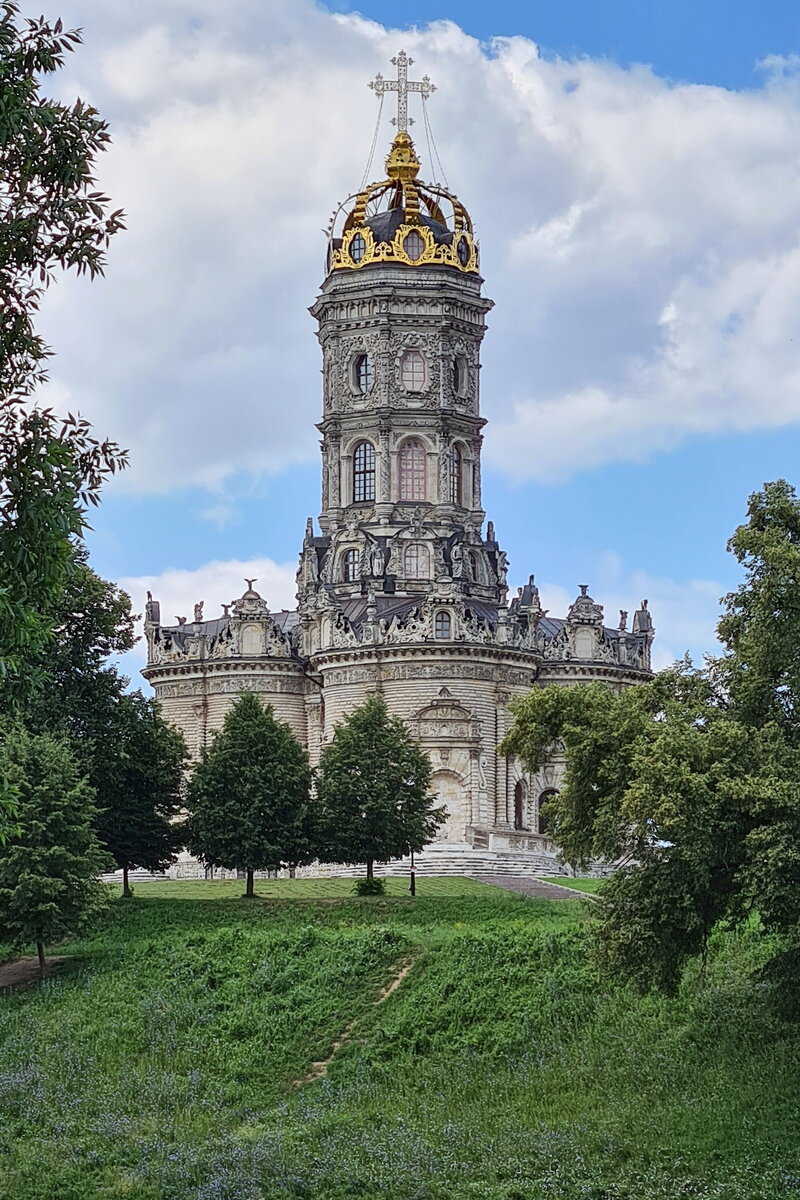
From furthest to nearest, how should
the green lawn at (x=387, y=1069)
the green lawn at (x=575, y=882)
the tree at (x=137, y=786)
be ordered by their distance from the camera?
1. the green lawn at (x=575, y=882)
2. the tree at (x=137, y=786)
3. the green lawn at (x=387, y=1069)

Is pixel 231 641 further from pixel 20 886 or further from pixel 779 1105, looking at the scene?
pixel 779 1105

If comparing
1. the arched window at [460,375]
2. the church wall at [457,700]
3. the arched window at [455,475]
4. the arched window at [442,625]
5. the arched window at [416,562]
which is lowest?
the church wall at [457,700]

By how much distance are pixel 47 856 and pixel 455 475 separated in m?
40.4

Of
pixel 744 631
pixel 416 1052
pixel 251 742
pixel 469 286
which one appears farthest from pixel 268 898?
pixel 469 286

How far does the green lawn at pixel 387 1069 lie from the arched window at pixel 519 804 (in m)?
26.4

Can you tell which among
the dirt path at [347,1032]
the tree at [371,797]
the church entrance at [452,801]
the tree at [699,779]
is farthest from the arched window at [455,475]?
the tree at [699,779]

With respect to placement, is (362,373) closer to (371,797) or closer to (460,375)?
(460,375)

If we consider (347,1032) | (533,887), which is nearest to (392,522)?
(533,887)

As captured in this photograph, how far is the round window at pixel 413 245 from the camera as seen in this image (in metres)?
93.9

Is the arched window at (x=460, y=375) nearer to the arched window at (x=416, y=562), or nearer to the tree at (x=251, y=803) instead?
the arched window at (x=416, y=562)

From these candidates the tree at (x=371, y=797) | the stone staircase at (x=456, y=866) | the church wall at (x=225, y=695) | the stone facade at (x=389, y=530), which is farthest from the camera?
the church wall at (x=225, y=695)

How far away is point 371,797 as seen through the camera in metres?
68.2

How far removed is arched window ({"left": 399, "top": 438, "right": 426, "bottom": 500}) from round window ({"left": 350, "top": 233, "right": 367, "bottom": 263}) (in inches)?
331

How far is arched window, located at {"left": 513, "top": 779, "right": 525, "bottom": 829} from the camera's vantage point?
87.5m
